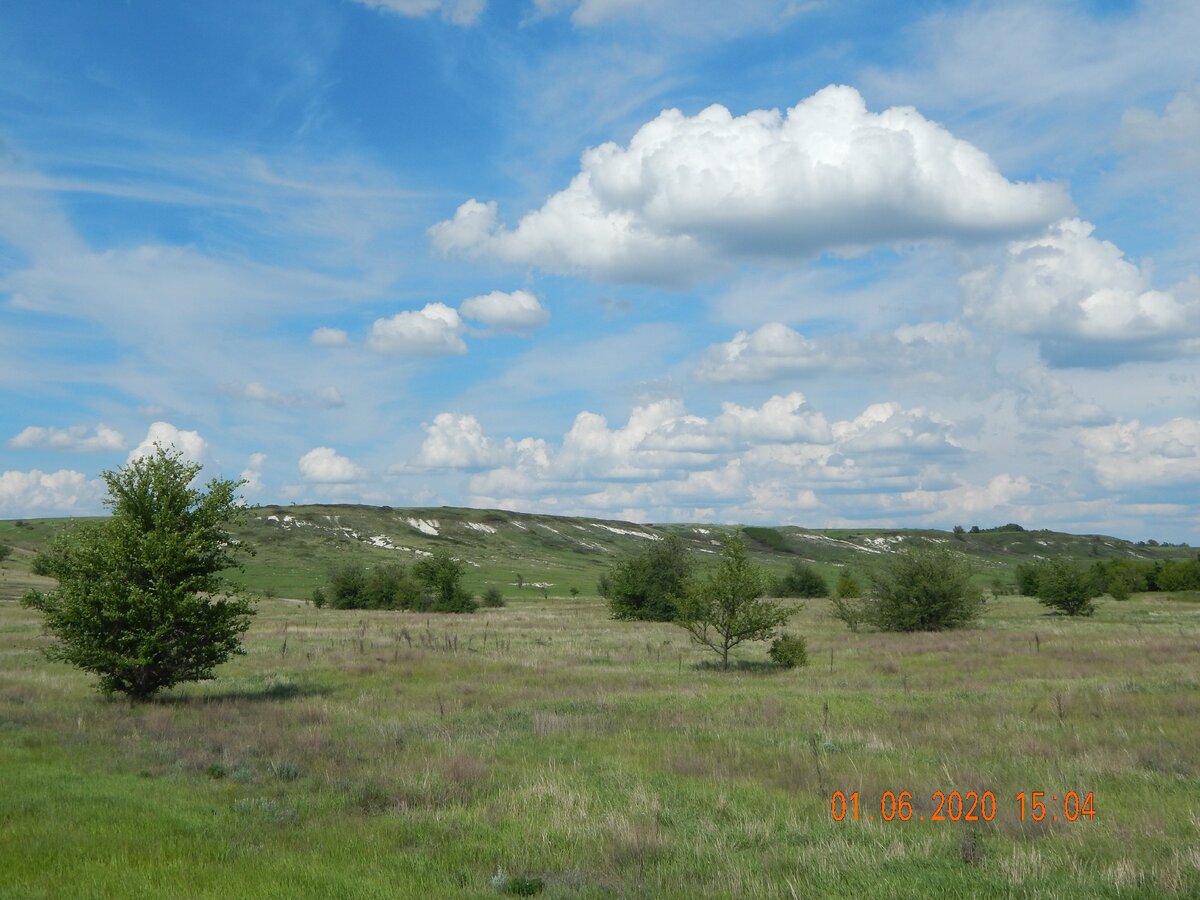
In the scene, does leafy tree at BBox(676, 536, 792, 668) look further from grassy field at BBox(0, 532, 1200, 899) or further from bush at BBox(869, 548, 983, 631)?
bush at BBox(869, 548, 983, 631)

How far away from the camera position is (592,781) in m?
12.4

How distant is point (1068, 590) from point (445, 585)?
49.4m

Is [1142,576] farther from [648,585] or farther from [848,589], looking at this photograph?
[648,585]

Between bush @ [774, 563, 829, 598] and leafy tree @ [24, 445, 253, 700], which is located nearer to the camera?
leafy tree @ [24, 445, 253, 700]

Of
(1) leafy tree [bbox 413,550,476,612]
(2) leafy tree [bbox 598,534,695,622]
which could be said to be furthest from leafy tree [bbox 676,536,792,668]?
(1) leafy tree [bbox 413,550,476,612]

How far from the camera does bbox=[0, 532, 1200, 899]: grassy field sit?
26.1 ft

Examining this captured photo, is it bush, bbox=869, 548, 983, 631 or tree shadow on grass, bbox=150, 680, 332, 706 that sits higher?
bush, bbox=869, 548, 983, 631

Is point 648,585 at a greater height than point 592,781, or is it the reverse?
point 648,585

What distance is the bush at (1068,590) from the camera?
194 feet

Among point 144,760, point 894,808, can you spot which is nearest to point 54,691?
point 144,760

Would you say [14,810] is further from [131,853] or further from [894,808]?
[894,808]

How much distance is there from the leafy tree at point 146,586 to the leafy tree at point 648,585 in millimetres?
41228
